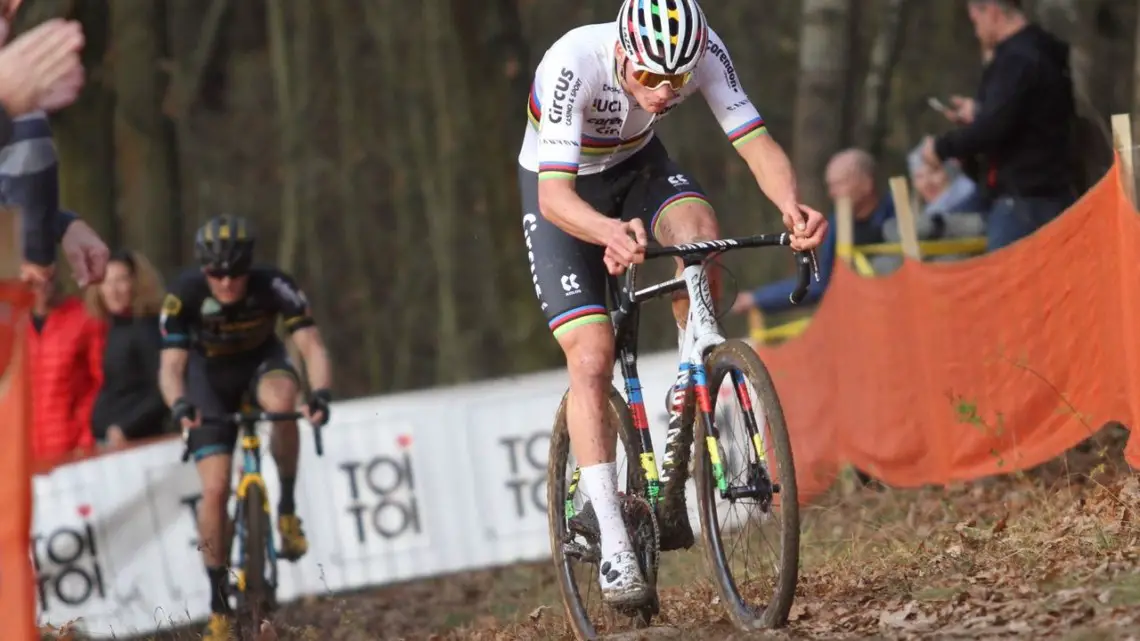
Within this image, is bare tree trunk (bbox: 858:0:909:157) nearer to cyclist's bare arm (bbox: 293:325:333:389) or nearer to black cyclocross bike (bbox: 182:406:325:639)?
cyclist's bare arm (bbox: 293:325:333:389)

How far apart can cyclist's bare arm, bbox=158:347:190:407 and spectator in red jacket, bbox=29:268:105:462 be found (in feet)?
6.62

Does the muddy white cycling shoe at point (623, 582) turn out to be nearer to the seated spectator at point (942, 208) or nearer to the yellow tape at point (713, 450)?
the yellow tape at point (713, 450)

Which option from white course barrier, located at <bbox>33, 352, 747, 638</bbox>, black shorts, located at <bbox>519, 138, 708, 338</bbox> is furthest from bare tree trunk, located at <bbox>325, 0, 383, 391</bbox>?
black shorts, located at <bbox>519, 138, 708, 338</bbox>

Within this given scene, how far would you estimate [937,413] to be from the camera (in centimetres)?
1041

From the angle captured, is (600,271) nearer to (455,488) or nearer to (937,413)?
(937,413)

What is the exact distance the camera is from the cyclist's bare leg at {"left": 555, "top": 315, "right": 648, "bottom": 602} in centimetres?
666

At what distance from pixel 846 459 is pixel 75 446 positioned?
211 inches

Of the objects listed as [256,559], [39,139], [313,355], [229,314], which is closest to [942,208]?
[313,355]

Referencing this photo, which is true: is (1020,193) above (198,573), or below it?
above

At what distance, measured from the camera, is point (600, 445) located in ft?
22.7

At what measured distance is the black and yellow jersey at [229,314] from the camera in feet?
37.0

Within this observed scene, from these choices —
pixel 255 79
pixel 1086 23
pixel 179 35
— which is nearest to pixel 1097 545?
pixel 1086 23

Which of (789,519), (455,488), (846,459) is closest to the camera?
(789,519)

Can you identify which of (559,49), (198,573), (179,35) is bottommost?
(198,573)
